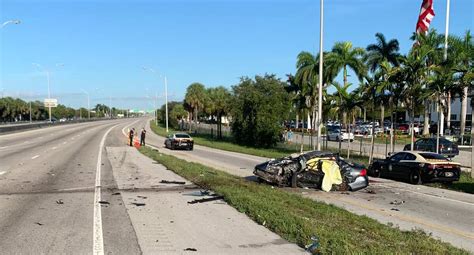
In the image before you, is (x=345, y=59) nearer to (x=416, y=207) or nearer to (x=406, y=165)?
(x=406, y=165)

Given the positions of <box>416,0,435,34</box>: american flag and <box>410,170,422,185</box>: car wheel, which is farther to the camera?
<box>416,0,435,34</box>: american flag

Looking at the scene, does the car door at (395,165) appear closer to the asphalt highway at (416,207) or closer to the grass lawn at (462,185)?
the grass lawn at (462,185)

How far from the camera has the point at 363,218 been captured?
10.2 m

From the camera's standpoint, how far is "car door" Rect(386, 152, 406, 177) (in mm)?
20672

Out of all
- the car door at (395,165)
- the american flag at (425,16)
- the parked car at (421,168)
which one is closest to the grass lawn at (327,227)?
the parked car at (421,168)

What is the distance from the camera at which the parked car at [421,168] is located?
18.9m

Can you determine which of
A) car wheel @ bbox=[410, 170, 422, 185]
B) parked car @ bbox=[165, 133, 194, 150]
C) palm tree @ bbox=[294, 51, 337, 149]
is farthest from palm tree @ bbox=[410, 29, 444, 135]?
parked car @ bbox=[165, 133, 194, 150]

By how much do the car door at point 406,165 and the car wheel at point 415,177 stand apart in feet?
0.64

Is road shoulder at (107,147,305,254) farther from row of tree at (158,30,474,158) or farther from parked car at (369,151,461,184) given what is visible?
row of tree at (158,30,474,158)

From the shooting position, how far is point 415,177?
19.5m

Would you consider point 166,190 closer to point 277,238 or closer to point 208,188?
point 208,188

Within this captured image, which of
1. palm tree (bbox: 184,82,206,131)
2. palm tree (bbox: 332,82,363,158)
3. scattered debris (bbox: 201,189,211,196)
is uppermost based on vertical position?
palm tree (bbox: 184,82,206,131)

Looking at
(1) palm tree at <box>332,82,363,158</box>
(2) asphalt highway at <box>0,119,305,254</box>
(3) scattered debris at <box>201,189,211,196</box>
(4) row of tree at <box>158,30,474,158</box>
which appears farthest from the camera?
(1) palm tree at <box>332,82,363,158</box>

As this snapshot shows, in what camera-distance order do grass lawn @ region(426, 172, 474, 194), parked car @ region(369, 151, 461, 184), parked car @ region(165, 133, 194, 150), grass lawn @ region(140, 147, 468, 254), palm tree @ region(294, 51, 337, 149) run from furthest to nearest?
parked car @ region(165, 133, 194, 150) < palm tree @ region(294, 51, 337, 149) < parked car @ region(369, 151, 461, 184) < grass lawn @ region(426, 172, 474, 194) < grass lawn @ region(140, 147, 468, 254)
